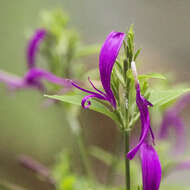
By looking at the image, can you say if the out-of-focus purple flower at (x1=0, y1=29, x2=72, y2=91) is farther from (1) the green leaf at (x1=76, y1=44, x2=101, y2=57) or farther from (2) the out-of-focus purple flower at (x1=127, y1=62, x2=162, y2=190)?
(2) the out-of-focus purple flower at (x1=127, y1=62, x2=162, y2=190)

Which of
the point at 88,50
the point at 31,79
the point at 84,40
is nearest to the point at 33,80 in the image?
the point at 31,79

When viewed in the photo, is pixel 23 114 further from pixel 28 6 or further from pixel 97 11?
pixel 97 11

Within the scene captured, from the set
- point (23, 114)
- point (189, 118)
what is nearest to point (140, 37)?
point (189, 118)

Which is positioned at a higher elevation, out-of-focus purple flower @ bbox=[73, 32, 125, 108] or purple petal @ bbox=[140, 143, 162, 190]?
out-of-focus purple flower @ bbox=[73, 32, 125, 108]

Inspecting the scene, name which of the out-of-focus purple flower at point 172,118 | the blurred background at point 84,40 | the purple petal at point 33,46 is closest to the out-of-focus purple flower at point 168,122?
the out-of-focus purple flower at point 172,118

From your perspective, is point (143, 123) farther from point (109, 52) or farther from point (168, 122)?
point (168, 122)

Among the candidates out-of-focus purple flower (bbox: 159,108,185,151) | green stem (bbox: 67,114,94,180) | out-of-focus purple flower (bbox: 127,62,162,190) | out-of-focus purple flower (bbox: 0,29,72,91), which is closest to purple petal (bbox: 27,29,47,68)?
out-of-focus purple flower (bbox: 0,29,72,91)

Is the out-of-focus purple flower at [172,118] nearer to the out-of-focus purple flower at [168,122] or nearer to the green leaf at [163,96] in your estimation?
the out-of-focus purple flower at [168,122]
